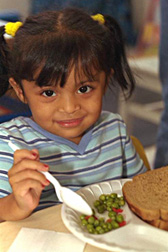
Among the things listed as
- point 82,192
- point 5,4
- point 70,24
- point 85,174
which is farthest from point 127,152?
point 5,4

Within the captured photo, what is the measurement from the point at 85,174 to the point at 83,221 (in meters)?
0.30

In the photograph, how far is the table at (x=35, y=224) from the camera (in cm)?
84

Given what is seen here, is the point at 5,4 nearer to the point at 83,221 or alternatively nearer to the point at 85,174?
the point at 85,174

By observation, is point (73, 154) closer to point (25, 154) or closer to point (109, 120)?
point (109, 120)

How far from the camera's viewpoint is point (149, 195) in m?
0.97

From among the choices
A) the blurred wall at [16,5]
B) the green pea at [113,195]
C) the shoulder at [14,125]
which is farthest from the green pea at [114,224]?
the blurred wall at [16,5]

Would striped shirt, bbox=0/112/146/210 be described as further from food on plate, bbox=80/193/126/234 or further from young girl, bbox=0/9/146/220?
food on plate, bbox=80/193/126/234

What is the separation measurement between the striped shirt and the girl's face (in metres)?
0.04

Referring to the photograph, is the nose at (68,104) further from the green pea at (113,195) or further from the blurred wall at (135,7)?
the blurred wall at (135,7)

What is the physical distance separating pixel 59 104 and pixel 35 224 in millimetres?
283

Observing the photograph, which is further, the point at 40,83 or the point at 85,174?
the point at 85,174

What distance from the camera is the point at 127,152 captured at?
1250 mm

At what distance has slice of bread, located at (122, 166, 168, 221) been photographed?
0.87 metres

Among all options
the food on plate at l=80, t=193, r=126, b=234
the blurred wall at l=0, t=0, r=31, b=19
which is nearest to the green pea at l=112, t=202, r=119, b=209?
the food on plate at l=80, t=193, r=126, b=234
